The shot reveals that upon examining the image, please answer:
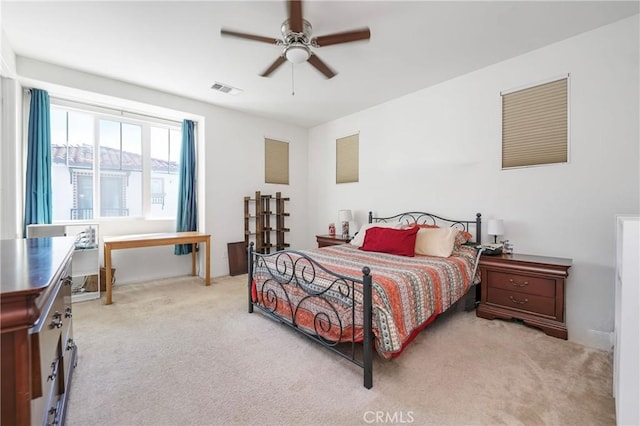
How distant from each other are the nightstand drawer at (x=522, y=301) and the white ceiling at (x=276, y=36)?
2.55 m

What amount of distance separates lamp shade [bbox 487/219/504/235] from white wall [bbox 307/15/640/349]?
0.22 metres

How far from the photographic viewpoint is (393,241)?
10.8 feet

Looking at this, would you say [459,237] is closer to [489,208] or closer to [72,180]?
[489,208]

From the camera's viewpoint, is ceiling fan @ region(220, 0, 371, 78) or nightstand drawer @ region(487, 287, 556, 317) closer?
ceiling fan @ region(220, 0, 371, 78)

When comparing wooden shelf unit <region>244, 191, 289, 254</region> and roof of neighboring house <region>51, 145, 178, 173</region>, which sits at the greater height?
roof of neighboring house <region>51, 145, 178, 173</region>

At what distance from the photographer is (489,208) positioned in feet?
10.9

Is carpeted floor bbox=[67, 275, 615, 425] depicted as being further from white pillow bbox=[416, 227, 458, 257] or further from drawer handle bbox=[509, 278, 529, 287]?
white pillow bbox=[416, 227, 458, 257]

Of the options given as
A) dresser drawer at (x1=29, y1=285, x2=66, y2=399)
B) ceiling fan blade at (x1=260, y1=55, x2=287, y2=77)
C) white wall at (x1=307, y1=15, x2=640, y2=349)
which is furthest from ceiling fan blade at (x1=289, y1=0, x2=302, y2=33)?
white wall at (x1=307, y1=15, x2=640, y2=349)

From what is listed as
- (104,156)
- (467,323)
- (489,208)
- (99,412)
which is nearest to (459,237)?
(489,208)

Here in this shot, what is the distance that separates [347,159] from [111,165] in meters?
3.78

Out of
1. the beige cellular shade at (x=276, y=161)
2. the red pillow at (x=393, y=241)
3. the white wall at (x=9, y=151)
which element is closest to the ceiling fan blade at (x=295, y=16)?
the red pillow at (x=393, y=241)

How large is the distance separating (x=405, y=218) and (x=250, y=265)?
2.39 meters

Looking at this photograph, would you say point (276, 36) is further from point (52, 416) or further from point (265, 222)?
point (265, 222)

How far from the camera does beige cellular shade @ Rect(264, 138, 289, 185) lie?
532cm
